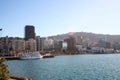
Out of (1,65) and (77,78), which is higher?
(1,65)

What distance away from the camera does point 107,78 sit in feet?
193

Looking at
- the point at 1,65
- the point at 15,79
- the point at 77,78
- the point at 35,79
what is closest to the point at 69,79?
the point at 77,78

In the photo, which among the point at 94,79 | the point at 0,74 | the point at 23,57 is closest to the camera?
the point at 0,74

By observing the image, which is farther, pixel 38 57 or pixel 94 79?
pixel 38 57

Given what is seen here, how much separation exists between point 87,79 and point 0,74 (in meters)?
24.9

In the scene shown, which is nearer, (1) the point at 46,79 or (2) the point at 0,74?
(2) the point at 0,74

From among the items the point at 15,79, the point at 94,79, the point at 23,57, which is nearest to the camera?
the point at 15,79

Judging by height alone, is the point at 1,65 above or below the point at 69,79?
A: above

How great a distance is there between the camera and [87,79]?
190 ft

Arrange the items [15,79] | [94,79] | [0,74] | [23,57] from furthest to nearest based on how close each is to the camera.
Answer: [23,57], [94,79], [15,79], [0,74]

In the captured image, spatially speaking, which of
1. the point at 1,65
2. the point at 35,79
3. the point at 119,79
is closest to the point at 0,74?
the point at 1,65

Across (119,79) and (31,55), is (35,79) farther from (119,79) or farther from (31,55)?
(31,55)

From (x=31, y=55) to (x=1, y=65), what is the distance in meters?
156

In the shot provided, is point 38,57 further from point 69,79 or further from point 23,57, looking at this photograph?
point 69,79
